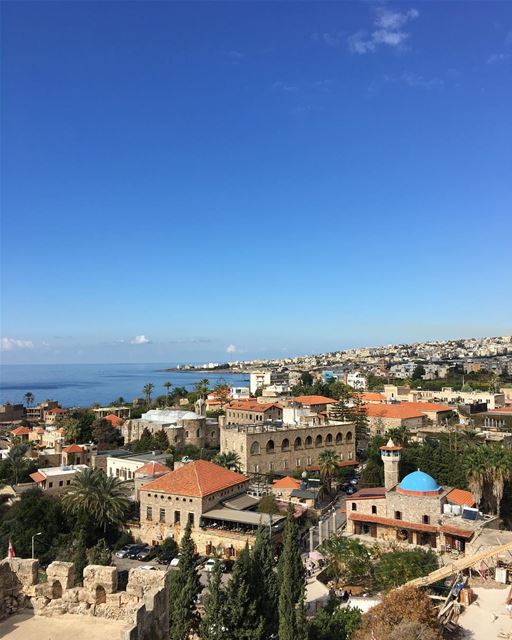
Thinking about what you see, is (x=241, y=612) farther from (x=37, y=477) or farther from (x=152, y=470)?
(x=37, y=477)

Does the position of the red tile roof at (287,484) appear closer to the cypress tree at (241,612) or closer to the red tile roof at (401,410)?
the cypress tree at (241,612)

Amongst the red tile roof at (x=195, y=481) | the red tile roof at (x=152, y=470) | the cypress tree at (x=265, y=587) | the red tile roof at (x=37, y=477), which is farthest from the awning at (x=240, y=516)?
the red tile roof at (x=37, y=477)

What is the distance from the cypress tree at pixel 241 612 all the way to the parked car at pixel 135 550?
15.5 metres

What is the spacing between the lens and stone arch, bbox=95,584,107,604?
26.6ft

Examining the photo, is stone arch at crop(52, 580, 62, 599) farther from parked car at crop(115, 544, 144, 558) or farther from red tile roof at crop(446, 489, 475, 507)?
red tile roof at crop(446, 489, 475, 507)

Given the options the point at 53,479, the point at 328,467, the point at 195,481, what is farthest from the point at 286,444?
the point at 53,479

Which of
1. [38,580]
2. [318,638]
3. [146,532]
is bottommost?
[146,532]

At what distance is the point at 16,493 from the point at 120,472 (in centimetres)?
954

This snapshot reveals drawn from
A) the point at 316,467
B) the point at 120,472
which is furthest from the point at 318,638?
the point at 120,472

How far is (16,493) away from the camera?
42.3 meters

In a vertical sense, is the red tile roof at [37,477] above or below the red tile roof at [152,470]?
below

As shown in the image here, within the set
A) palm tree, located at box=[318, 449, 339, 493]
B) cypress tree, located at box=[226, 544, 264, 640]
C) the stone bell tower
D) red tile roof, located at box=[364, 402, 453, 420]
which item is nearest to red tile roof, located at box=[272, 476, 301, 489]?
palm tree, located at box=[318, 449, 339, 493]

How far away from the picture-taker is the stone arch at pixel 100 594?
8102 millimetres

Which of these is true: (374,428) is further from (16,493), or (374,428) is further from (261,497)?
(16,493)
